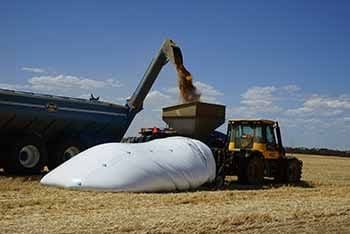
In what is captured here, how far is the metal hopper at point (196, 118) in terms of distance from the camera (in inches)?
781

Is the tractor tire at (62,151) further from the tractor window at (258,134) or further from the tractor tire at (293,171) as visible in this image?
the tractor tire at (293,171)

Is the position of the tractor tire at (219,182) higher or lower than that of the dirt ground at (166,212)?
higher

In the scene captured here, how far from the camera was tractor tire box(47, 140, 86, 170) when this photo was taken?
66.7 ft

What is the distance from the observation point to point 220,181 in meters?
18.0

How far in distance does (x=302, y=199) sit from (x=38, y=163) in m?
9.56

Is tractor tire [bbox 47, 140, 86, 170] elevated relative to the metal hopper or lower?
lower

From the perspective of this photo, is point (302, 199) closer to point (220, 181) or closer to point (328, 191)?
point (328, 191)

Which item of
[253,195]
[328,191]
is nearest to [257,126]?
[328,191]

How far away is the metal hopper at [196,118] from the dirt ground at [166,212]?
516 cm

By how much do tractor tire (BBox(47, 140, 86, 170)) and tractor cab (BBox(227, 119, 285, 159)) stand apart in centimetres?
551

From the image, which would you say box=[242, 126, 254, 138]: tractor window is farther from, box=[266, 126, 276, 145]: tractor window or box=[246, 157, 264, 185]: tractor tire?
box=[246, 157, 264, 185]: tractor tire

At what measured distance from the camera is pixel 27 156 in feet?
64.0

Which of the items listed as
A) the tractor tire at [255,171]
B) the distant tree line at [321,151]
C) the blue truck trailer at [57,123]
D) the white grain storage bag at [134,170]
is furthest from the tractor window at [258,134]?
the distant tree line at [321,151]

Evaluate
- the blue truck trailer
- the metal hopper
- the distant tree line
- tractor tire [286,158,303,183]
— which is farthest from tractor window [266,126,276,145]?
the distant tree line
